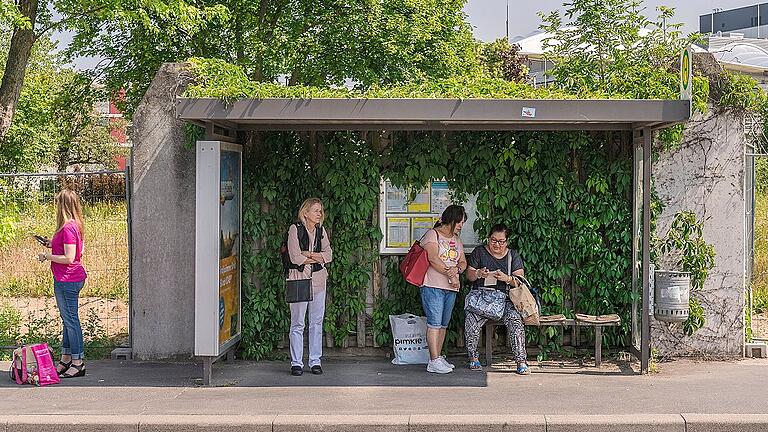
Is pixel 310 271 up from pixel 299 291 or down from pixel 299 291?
up

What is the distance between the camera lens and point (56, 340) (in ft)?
35.1

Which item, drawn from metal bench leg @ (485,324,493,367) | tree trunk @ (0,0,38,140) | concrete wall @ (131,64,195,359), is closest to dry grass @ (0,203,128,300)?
concrete wall @ (131,64,195,359)

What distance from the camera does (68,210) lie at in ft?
29.7

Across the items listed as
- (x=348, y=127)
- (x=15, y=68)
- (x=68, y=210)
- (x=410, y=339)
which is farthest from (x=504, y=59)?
(x=68, y=210)

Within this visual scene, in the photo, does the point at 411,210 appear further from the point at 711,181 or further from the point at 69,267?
the point at 69,267

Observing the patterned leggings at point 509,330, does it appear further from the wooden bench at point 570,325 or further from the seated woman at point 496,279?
the wooden bench at point 570,325

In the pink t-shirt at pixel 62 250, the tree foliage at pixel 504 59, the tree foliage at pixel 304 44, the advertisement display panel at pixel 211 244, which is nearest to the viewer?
Result: the advertisement display panel at pixel 211 244

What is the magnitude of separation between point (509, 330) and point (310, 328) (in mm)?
1894

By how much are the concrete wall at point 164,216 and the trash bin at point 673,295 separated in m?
4.54

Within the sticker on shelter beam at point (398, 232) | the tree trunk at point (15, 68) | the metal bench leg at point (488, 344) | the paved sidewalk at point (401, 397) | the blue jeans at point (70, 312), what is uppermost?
the tree trunk at point (15, 68)

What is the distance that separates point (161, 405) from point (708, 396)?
456cm

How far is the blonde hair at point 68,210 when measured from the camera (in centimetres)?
902

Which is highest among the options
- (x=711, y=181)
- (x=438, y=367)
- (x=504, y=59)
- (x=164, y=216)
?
(x=504, y=59)

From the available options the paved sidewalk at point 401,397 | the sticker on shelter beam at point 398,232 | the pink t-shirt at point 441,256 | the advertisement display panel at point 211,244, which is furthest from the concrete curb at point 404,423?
the sticker on shelter beam at point 398,232
